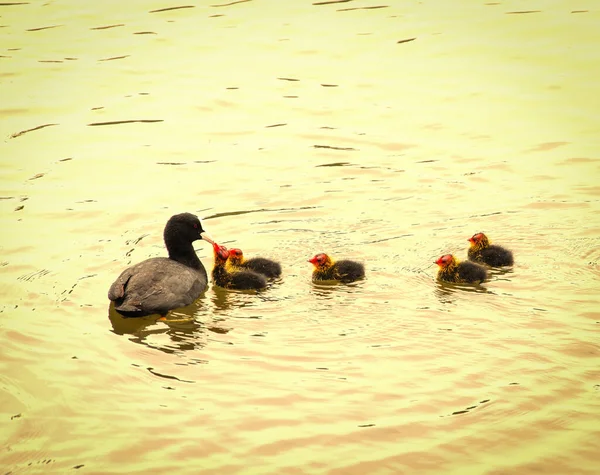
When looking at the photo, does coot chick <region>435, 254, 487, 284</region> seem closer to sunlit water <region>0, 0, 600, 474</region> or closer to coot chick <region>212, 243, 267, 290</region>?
sunlit water <region>0, 0, 600, 474</region>

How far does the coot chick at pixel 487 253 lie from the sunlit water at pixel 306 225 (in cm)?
15

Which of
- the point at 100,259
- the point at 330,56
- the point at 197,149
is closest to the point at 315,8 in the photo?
the point at 330,56

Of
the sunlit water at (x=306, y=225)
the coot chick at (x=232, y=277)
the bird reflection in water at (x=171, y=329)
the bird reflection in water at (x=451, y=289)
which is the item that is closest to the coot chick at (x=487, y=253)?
the sunlit water at (x=306, y=225)

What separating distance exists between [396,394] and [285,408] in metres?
0.91

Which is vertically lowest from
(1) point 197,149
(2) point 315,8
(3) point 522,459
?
(3) point 522,459

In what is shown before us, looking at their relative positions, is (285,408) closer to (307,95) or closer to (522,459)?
(522,459)

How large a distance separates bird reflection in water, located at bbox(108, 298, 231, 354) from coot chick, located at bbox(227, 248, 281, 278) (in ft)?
2.60

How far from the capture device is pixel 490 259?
1078 cm

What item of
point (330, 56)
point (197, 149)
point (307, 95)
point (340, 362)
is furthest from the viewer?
point (330, 56)

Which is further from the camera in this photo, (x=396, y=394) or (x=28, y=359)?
(x=28, y=359)

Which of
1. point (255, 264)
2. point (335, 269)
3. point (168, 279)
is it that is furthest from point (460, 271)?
point (168, 279)

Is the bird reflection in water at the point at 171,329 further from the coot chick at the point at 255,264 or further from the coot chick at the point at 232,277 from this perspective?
the coot chick at the point at 255,264

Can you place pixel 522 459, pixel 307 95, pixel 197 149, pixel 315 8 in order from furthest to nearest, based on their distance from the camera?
pixel 315 8 → pixel 307 95 → pixel 197 149 → pixel 522 459

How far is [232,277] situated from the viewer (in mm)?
10664
